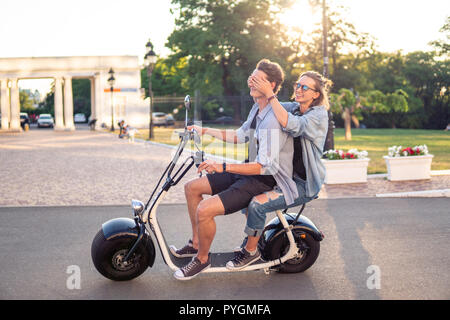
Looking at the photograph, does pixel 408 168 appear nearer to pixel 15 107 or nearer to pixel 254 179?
pixel 254 179

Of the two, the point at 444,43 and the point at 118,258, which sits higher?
the point at 444,43

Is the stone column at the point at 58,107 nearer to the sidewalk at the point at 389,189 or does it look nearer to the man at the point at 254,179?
the sidewalk at the point at 389,189

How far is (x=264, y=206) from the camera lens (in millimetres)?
4320

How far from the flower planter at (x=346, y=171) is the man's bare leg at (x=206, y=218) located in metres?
6.67

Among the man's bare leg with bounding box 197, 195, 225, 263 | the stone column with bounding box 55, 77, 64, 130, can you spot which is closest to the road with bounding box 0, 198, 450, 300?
the man's bare leg with bounding box 197, 195, 225, 263

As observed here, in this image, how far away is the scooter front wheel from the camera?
4375 millimetres

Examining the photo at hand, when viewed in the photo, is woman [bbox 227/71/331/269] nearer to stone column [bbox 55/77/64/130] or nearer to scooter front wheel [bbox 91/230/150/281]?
scooter front wheel [bbox 91/230/150/281]

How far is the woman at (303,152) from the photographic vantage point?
4262mm

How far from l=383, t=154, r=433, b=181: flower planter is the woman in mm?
6919

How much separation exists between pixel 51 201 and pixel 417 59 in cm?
5427

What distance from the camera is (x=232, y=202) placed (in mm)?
4297

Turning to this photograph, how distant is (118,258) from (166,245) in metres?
0.42

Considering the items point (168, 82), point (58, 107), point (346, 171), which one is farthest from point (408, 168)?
point (168, 82)

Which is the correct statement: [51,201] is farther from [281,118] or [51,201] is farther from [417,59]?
[417,59]
